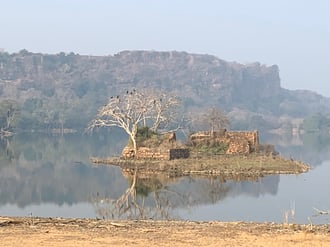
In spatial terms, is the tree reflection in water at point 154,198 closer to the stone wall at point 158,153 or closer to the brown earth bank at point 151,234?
the brown earth bank at point 151,234

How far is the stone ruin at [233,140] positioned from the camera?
41.1 metres

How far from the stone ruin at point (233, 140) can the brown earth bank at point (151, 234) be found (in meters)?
26.7

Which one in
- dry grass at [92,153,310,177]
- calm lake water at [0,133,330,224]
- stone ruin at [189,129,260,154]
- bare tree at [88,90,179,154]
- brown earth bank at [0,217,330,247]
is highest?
bare tree at [88,90,179,154]

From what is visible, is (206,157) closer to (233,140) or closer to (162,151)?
(162,151)

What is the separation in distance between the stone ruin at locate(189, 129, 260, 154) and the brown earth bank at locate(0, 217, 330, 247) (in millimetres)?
26748

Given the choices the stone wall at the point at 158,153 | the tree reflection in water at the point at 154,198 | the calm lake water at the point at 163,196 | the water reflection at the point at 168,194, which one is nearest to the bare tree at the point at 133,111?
the stone wall at the point at 158,153

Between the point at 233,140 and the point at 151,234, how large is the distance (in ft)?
97.5

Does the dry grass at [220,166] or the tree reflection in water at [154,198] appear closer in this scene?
the tree reflection in water at [154,198]

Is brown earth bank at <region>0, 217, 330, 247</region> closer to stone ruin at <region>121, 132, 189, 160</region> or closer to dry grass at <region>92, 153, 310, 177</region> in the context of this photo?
dry grass at <region>92, 153, 310, 177</region>

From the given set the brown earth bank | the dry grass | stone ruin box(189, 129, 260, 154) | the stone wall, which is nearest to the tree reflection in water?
the dry grass

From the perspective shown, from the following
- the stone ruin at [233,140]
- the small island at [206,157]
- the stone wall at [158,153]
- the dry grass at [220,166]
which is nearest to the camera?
the dry grass at [220,166]

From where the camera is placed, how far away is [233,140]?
4169 centimetres

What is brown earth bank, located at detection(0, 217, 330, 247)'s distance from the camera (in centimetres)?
1139

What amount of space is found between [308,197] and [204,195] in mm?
4330
